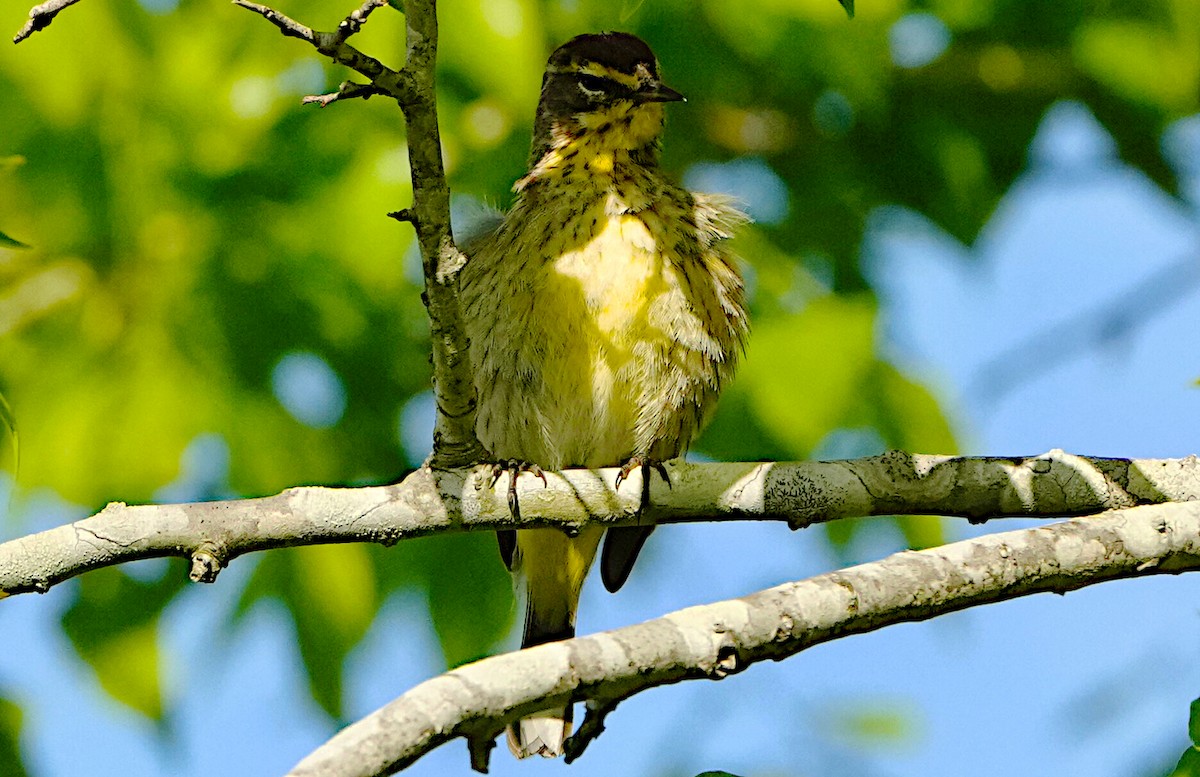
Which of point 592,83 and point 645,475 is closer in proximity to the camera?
point 645,475

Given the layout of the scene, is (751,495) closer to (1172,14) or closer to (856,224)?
(856,224)

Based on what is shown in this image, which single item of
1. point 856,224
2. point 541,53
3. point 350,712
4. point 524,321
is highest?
point 541,53

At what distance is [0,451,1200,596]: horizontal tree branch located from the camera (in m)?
3.43

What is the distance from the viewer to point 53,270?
5176mm

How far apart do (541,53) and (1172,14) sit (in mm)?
2556

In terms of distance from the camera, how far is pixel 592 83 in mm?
5562

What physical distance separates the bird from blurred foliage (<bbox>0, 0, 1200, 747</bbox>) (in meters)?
0.19

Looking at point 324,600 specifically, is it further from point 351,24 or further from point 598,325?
point 351,24

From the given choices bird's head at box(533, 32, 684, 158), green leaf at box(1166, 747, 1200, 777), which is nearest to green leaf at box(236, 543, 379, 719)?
bird's head at box(533, 32, 684, 158)

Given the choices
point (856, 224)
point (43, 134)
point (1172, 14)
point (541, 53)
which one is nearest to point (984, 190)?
point (856, 224)

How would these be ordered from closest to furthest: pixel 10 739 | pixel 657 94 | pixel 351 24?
pixel 351 24 → pixel 10 739 → pixel 657 94

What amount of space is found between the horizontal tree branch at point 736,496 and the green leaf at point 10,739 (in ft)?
3.59

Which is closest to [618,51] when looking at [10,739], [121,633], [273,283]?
[273,283]

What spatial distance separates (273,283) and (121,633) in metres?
1.36
